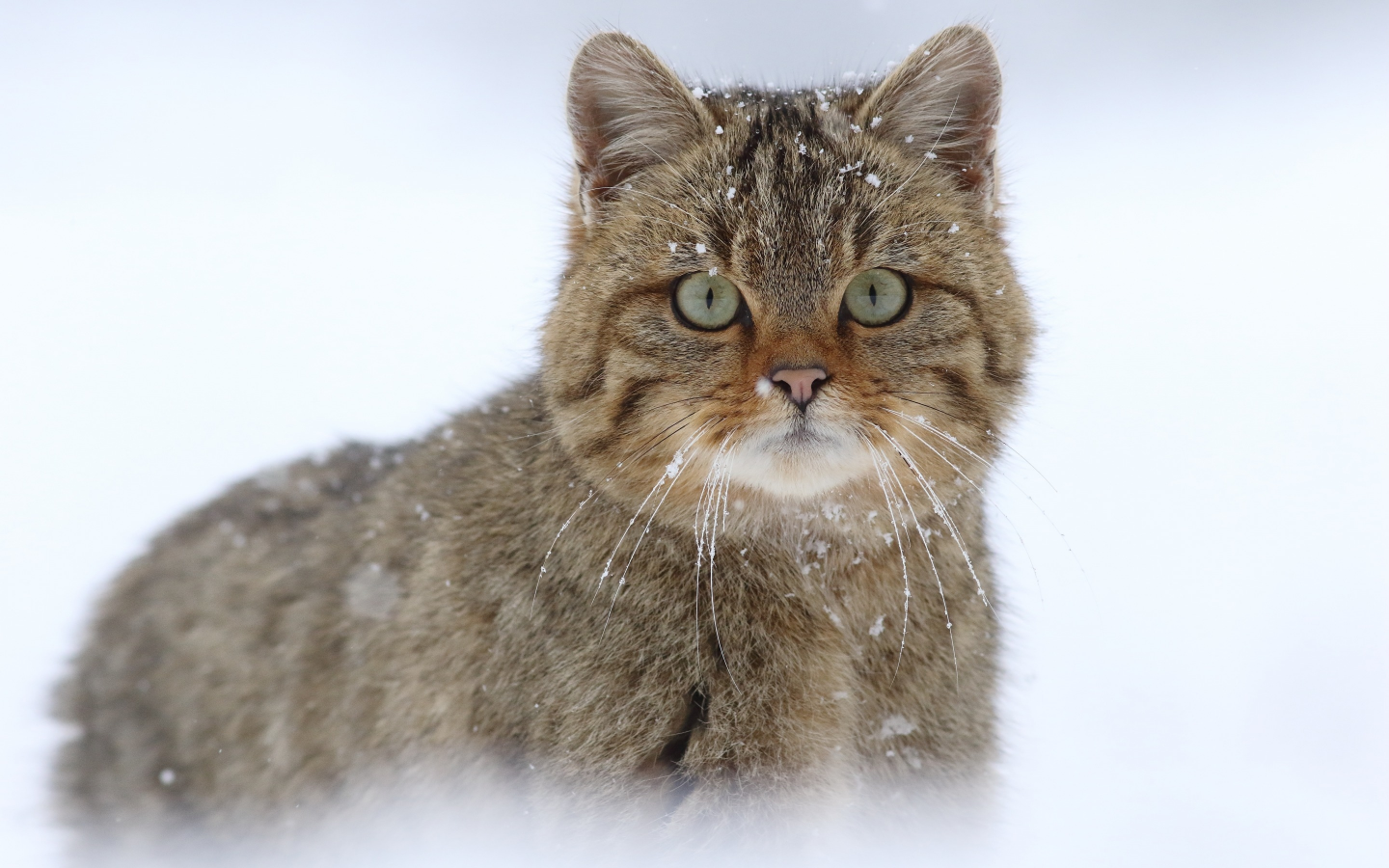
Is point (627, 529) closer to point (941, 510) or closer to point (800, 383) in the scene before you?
point (800, 383)

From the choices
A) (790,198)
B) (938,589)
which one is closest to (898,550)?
(938,589)

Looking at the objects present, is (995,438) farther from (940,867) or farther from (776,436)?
(940,867)

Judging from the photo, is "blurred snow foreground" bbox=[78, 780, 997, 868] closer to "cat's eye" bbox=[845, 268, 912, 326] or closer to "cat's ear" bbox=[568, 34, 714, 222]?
"cat's eye" bbox=[845, 268, 912, 326]

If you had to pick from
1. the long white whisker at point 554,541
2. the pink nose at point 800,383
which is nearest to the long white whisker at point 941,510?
the pink nose at point 800,383

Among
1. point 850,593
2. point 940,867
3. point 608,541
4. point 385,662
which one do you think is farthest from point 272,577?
point 940,867

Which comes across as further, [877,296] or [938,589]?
[938,589]
